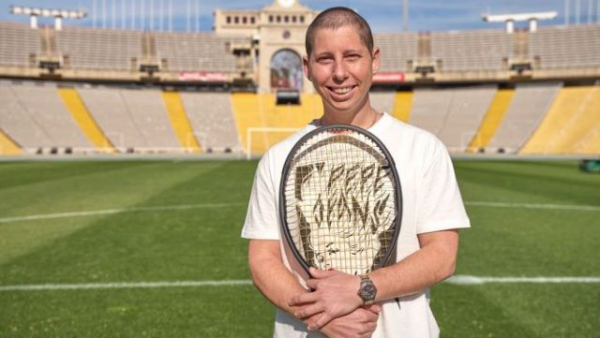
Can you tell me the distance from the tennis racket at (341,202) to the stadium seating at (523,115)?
57753 mm

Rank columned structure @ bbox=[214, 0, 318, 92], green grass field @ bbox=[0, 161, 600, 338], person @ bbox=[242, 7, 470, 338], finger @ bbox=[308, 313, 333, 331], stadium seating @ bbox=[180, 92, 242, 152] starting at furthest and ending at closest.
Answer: columned structure @ bbox=[214, 0, 318, 92] < stadium seating @ bbox=[180, 92, 242, 152] < green grass field @ bbox=[0, 161, 600, 338] < person @ bbox=[242, 7, 470, 338] < finger @ bbox=[308, 313, 333, 331]

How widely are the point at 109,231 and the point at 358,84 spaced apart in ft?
32.7

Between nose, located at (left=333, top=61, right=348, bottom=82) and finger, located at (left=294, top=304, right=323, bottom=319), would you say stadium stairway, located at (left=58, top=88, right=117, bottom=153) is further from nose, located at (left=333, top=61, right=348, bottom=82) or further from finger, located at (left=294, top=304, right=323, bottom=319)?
finger, located at (left=294, top=304, right=323, bottom=319)

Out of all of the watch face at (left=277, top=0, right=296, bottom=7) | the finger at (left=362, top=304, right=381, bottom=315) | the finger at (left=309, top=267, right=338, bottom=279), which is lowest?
the finger at (left=362, top=304, right=381, bottom=315)

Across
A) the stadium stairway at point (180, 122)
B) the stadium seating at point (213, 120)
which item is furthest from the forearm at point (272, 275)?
the stadium seating at point (213, 120)

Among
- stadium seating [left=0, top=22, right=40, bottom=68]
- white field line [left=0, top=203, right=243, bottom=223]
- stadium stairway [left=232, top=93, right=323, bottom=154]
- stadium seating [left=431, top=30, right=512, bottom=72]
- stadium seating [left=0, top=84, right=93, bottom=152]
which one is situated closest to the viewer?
white field line [left=0, top=203, right=243, bottom=223]

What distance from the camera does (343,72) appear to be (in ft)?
8.46

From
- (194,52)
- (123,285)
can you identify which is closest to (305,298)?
(123,285)

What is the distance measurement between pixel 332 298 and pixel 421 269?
39 centimetres

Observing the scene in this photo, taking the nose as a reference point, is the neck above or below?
below

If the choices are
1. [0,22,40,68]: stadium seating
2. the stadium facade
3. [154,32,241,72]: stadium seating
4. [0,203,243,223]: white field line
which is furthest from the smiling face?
[154,32,241,72]: stadium seating

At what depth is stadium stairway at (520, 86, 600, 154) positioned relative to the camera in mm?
55469

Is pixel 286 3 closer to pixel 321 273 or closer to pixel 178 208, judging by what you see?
pixel 178 208

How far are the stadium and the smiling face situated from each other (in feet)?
13.1
